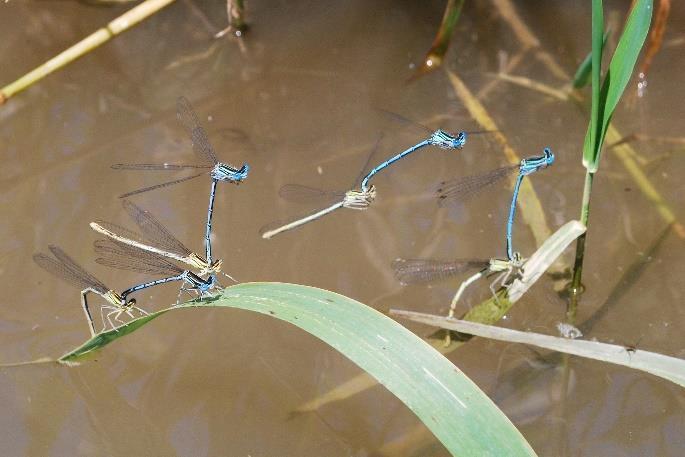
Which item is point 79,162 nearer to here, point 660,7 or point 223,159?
point 223,159

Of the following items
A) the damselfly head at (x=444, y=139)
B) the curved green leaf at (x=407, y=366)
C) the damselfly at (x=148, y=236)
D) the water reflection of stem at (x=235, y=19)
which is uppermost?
the water reflection of stem at (x=235, y=19)

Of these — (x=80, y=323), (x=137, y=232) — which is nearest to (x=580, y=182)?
(x=137, y=232)

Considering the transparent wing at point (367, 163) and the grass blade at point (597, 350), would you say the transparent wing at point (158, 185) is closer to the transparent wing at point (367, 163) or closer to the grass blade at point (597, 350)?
the transparent wing at point (367, 163)

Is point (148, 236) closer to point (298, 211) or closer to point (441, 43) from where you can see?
point (298, 211)

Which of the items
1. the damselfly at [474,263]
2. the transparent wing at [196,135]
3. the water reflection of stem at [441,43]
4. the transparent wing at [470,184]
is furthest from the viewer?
the water reflection of stem at [441,43]

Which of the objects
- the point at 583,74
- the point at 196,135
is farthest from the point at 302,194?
the point at 583,74

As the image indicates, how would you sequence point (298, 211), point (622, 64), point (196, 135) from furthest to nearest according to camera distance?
1. point (298, 211)
2. point (196, 135)
3. point (622, 64)

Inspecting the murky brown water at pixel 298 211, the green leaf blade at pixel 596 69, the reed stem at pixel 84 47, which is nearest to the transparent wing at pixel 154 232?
the murky brown water at pixel 298 211
